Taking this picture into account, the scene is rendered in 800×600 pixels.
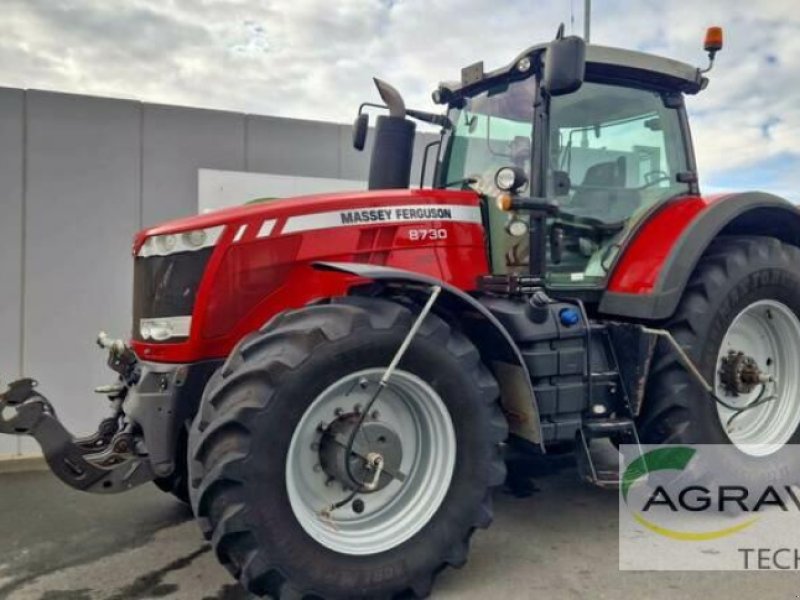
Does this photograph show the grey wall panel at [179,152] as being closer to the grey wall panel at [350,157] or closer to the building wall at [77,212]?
the building wall at [77,212]

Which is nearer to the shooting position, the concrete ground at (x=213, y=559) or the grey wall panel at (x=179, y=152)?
the concrete ground at (x=213, y=559)

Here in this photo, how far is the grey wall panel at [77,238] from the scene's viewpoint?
16.4 ft

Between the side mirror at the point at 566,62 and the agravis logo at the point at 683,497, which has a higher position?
the side mirror at the point at 566,62

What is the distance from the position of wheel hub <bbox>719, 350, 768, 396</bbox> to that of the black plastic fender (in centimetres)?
60

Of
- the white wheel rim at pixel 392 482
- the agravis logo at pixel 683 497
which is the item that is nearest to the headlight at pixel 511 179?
the white wheel rim at pixel 392 482

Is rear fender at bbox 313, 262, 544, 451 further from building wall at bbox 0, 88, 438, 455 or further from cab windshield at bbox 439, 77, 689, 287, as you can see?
building wall at bbox 0, 88, 438, 455

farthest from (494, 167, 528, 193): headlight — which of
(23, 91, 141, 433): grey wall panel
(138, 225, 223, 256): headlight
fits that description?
(23, 91, 141, 433): grey wall panel

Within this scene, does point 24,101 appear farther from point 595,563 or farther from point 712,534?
point 712,534

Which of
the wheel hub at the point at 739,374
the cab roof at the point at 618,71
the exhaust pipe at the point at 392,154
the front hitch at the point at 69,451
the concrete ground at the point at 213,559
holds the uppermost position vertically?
the cab roof at the point at 618,71

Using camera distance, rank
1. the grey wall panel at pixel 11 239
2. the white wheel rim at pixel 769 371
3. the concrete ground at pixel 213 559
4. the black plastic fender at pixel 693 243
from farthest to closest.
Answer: the grey wall panel at pixel 11 239, the white wheel rim at pixel 769 371, the black plastic fender at pixel 693 243, the concrete ground at pixel 213 559

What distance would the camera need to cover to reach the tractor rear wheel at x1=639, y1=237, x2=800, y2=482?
3316 mm

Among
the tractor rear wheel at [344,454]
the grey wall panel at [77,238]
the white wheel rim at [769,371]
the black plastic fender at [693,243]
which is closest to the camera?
the tractor rear wheel at [344,454]

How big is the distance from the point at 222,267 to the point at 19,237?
3.02 metres

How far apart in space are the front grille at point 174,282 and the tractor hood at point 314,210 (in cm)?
13
